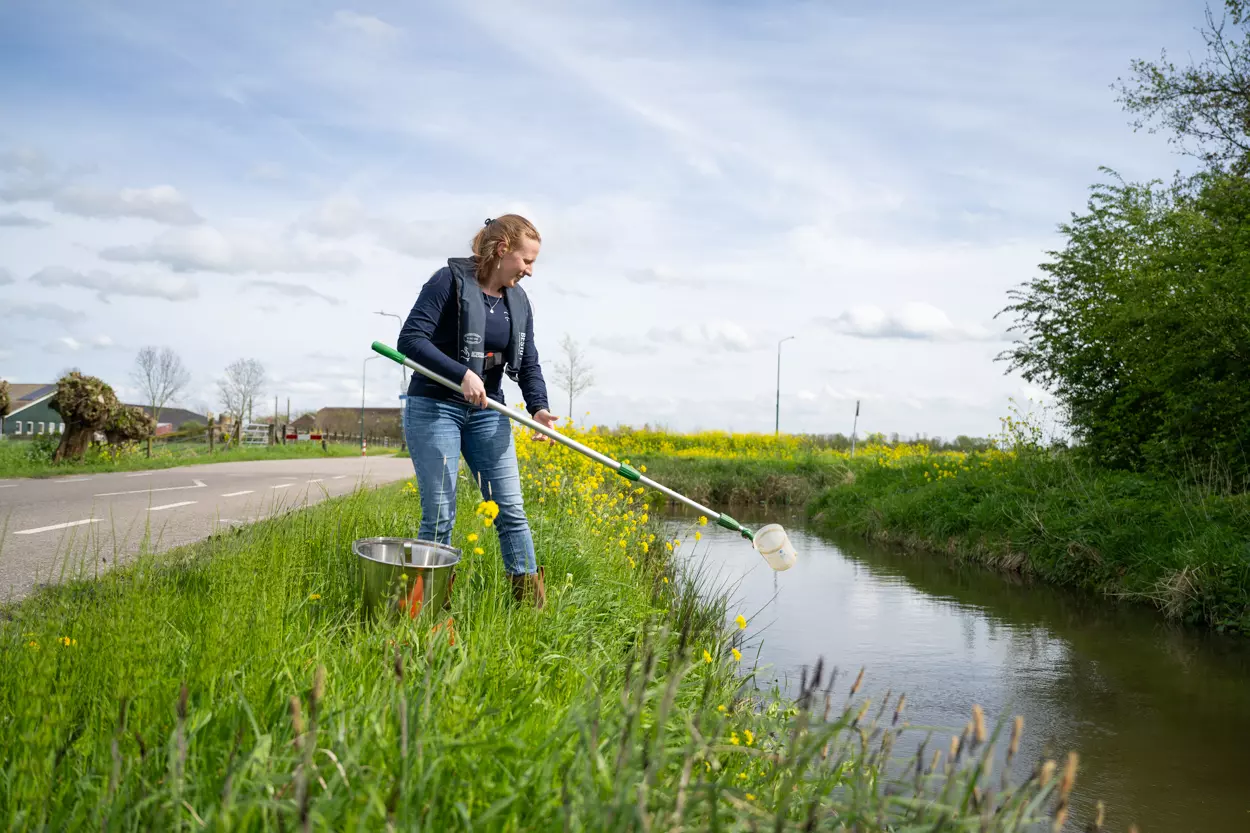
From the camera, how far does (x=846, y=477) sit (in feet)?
67.9

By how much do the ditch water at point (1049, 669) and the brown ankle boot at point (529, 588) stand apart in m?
1.23

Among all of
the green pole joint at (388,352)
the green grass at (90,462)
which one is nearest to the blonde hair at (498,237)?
the green pole joint at (388,352)

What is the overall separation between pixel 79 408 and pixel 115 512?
10287 mm

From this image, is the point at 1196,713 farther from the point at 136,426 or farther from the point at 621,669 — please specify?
the point at 136,426

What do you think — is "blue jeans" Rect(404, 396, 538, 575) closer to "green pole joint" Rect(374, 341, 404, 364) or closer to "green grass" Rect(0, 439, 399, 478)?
"green pole joint" Rect(374, 341, 404, 364)

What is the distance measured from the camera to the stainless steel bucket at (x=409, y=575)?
3.56 m

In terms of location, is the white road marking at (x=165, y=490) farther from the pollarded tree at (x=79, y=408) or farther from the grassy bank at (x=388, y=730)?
the grassy bank at (x=388, y=730)

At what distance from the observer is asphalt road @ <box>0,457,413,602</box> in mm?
5797

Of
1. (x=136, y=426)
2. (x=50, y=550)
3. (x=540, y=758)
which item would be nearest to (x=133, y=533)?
(x=50, y=550)

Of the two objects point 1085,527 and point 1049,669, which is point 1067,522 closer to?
point 1085,527

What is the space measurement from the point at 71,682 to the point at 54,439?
20.3m

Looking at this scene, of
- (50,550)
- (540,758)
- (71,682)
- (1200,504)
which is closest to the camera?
(540,758)

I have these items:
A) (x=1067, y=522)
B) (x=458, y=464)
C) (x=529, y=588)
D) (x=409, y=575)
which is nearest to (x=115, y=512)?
(x=458, y=464)

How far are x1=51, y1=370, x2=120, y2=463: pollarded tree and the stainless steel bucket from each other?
16.3m
